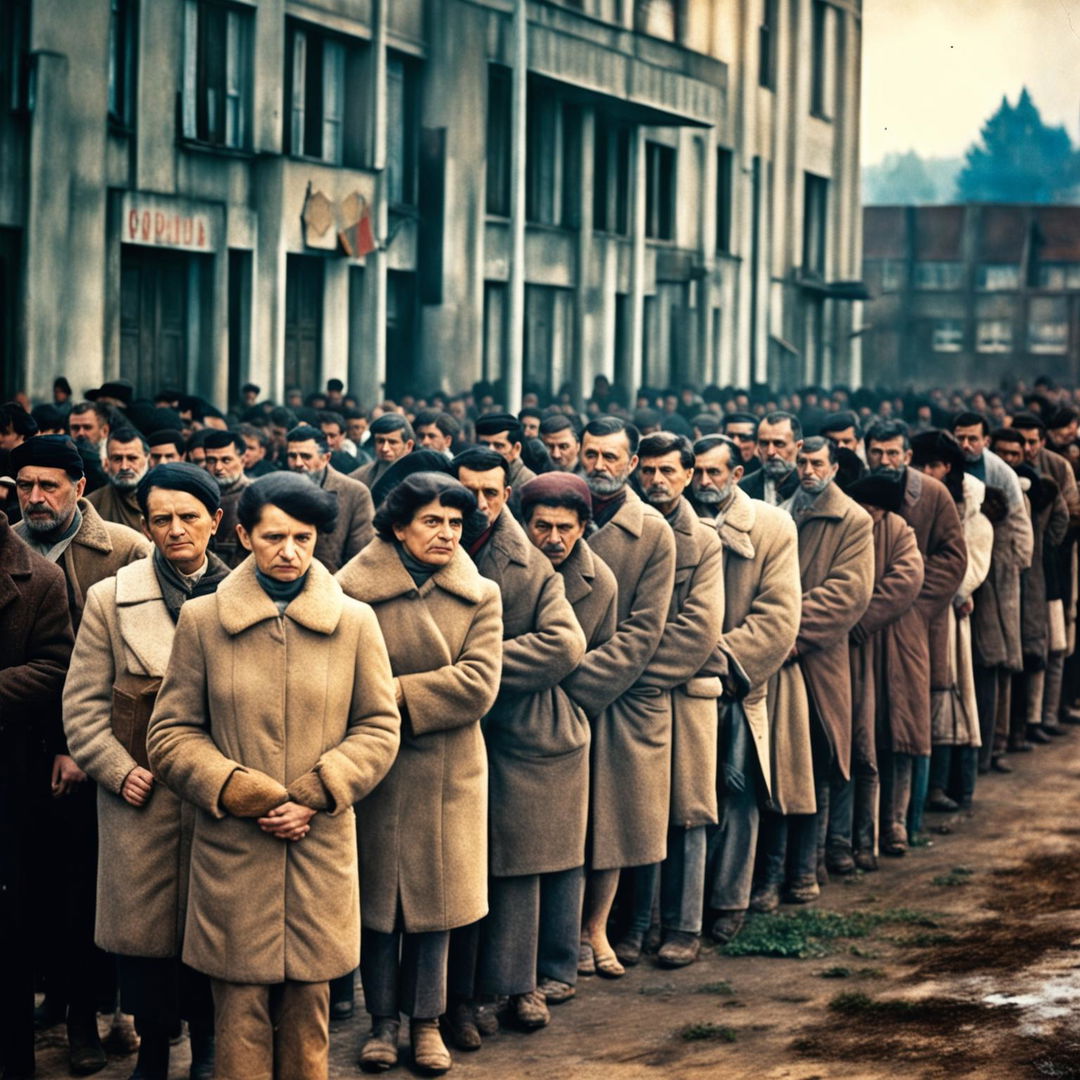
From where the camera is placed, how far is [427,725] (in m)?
6.41

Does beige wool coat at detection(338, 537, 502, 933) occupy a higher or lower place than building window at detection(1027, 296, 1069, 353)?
lower

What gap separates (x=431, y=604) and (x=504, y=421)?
3408mm

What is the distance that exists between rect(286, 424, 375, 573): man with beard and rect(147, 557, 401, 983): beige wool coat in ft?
12.9

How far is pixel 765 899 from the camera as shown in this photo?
880 centimetres

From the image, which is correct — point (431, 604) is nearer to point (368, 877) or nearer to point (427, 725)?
point (427, 725)

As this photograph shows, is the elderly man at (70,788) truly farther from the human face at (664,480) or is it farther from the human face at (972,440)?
the human face at (972,440)

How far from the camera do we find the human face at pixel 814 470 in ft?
30.5

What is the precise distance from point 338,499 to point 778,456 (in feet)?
6.90

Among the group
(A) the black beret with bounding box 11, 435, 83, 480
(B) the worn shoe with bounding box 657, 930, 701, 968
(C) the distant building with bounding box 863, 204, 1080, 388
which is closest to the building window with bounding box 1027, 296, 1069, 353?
(C) the distant building with bounding box 863, 204, 1080, 388

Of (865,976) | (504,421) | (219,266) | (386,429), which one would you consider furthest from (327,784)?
(219,266)

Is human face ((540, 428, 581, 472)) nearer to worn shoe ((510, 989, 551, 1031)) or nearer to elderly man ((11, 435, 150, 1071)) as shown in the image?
worn shoe ((510, 989, 551, 1031))

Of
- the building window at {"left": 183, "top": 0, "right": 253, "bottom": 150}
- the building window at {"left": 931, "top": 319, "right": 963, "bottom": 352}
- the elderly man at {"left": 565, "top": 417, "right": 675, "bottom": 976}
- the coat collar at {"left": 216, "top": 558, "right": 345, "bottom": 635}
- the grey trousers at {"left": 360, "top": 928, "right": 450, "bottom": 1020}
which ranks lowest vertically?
the grey trousers at {"left": 360, "top": 928, "right": 450, "bottom": 1020}

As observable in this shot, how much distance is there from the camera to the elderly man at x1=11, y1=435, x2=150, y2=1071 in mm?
6543

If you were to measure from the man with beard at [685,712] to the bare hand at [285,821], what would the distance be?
8.90ft
